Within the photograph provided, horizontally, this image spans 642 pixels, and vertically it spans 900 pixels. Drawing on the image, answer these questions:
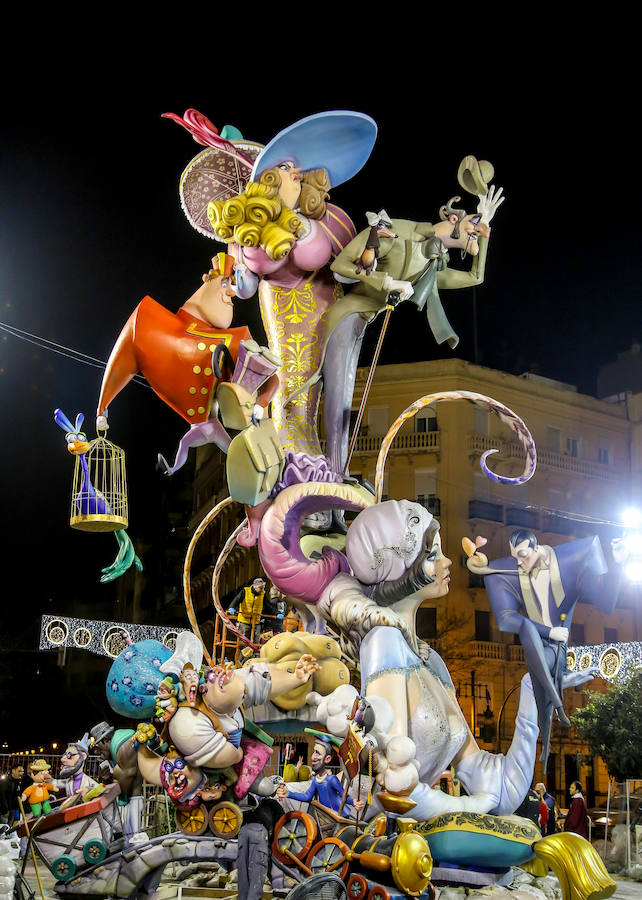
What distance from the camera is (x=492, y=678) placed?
18.3 meters

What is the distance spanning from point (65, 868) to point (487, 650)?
14349 millimetres

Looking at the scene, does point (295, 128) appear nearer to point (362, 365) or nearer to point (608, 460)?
point (362, 365)

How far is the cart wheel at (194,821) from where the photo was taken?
4.30 m

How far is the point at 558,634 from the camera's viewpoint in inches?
224

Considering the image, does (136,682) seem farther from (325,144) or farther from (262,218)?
(325,144)

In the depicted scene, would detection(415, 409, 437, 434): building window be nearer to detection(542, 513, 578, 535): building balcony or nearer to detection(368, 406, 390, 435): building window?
detection(368, 406, 390, 435): building window

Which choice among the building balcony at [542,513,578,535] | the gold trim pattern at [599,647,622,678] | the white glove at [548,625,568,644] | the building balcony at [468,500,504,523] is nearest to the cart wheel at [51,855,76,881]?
the white glove at [548,625,568,644]

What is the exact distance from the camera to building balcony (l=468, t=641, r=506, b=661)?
18094 mm

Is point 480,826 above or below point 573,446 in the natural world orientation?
below

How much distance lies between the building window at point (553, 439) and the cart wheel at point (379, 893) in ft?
52.7

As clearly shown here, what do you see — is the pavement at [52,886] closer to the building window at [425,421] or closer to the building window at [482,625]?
the building window at [482,625]

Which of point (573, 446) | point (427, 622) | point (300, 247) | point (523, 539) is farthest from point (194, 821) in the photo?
point (573, 446)

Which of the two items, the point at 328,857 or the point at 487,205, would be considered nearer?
the point at 328,857

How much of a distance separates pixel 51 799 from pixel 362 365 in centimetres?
1366
